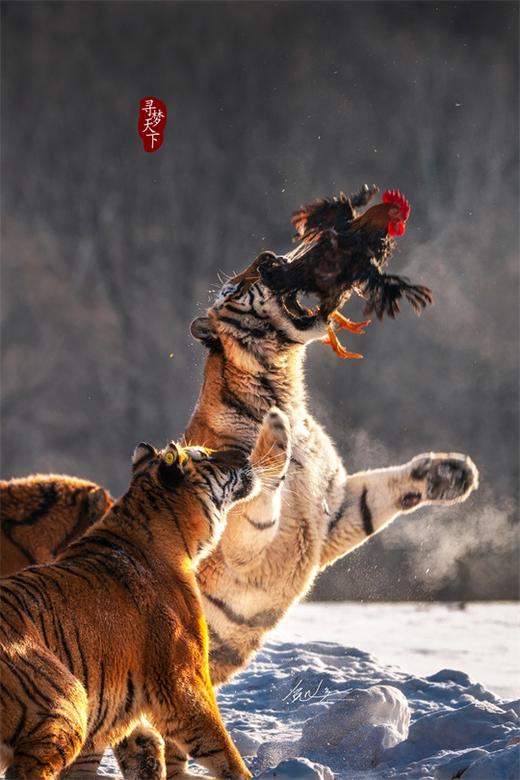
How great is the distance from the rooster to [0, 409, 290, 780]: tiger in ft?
2.14

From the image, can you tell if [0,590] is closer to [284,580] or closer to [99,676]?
[99,676]

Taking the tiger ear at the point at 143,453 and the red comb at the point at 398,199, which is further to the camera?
the red comb at the point at 398,199

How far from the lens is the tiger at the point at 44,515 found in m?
3.52

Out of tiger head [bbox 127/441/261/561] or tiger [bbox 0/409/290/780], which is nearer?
tiger [bbox 0/409/290/780]

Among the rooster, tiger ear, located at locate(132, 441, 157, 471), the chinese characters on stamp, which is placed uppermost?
the chinese characters on stamp

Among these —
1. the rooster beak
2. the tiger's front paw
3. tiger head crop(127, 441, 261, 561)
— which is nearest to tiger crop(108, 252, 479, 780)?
the tiger's front paw

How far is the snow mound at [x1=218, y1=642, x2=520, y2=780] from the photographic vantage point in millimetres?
2863

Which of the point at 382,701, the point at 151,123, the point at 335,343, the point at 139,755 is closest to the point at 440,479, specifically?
the point at 335,343

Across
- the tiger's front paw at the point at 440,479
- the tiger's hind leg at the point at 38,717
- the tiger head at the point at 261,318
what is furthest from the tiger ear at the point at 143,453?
the tiger's front paw at the point at 440,479

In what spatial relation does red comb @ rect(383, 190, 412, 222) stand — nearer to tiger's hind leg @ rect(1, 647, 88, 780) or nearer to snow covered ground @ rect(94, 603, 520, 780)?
snow covered ground @ rect(94, 603, 520, 780)

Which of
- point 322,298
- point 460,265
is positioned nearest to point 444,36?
point 460,265

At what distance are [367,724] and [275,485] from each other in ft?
2.35

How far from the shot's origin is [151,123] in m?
4.17

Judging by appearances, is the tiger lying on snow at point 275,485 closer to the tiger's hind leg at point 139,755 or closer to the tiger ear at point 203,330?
the tiger ear at point 203,330
